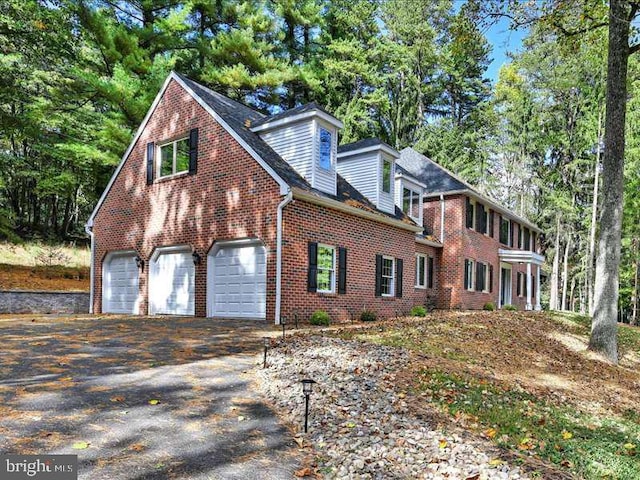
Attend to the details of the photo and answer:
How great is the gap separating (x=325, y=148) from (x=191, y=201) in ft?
14.1

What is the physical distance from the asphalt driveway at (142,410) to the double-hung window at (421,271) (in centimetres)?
1346

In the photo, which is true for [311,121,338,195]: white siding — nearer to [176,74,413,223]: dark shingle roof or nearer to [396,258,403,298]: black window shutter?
[176,74,413,223]: dark shingle roof

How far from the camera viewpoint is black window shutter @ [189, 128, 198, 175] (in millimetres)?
13633

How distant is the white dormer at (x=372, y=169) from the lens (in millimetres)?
16250

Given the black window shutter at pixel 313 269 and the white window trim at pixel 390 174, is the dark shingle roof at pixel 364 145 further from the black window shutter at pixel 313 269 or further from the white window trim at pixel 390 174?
the black window shutter at pixel 313 269

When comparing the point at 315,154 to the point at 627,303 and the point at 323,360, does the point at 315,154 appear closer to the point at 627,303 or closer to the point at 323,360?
the point at 323,360

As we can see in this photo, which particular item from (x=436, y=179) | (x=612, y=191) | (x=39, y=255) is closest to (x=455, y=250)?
(x=436, y=179)

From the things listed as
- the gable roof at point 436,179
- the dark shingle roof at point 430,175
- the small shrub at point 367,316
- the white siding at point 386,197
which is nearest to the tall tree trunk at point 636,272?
the gable roof at point 436,179

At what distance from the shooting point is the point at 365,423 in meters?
4.71

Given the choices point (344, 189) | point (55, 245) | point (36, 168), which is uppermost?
point (36, 168)

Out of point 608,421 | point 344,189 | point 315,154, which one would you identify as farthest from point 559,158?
point 608,421

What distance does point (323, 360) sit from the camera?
22.2ft

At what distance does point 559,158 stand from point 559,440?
3304cm

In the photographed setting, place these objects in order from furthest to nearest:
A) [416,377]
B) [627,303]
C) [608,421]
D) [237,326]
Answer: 1. [627,303]
2. [237,326]
3. [416,377]
4. [608,421]
